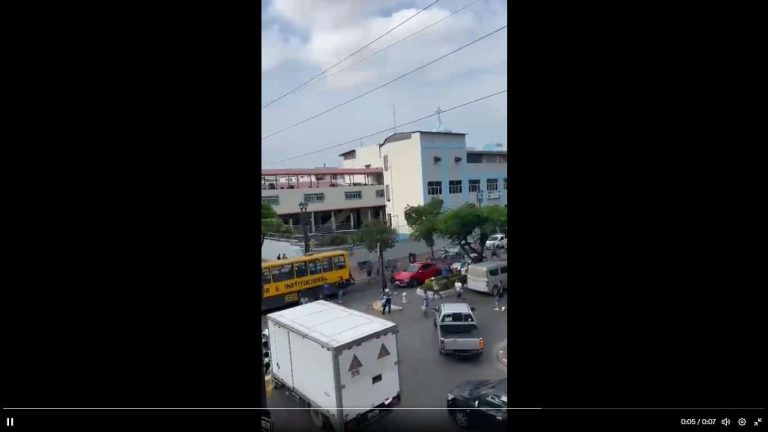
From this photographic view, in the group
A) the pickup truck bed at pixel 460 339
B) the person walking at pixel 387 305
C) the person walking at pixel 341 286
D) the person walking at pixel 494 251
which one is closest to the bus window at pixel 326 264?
the person walking at pixel 341 286

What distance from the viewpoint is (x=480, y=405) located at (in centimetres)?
172

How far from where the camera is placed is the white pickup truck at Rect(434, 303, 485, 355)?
2.04 meters

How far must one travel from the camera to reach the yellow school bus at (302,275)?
270 cm

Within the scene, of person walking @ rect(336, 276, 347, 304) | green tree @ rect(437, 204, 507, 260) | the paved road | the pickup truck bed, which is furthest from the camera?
person walking @ rect(336, 276, 347, 304)

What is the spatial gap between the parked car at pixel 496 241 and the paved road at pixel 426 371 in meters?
0.36

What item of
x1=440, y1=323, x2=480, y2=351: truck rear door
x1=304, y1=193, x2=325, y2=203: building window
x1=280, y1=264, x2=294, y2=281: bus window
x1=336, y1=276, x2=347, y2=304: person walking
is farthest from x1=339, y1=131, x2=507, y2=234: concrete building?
x1=280, y1=264, x2=294, y2=281: bus window

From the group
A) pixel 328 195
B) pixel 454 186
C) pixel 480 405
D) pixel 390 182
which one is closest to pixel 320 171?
pixel 328 195

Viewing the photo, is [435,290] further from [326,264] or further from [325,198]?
[325,198]

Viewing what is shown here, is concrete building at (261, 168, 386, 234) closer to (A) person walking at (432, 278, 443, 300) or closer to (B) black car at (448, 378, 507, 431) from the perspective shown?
(A) person walking at (432, 278, 443, 300)

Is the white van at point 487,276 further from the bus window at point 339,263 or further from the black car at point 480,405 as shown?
the bus window at point 339,263
